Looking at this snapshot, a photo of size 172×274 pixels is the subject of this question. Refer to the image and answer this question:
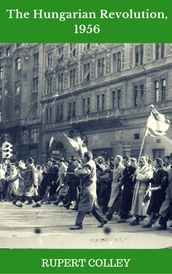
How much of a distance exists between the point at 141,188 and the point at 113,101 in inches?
1140

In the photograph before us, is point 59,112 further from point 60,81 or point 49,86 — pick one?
point 49,86

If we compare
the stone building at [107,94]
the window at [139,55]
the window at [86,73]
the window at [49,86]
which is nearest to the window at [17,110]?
the stone building at [107,94]

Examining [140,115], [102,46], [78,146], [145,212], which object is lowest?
[145,212]

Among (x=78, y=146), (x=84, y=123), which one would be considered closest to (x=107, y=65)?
(x=84, y=123)

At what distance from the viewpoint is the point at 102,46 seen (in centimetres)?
4506

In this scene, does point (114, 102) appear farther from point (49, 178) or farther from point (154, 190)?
point (154, 190)

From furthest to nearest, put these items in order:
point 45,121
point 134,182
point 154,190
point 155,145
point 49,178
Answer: point 45,121 → point 155,145 → point 49,178 → point 134,182 → point 154,190

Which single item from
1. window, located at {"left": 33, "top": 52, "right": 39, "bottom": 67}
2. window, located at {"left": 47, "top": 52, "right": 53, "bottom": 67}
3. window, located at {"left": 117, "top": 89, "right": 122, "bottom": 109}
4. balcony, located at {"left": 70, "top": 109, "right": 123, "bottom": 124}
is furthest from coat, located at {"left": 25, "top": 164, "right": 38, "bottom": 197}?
window, located at {"left": 33, "top": 52, "right": 39, "bottom": 67}

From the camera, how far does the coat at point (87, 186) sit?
42.5 ft

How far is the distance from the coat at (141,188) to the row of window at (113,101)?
75.7 feet

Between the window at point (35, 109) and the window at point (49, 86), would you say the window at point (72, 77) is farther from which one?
the window at point (35, 109)

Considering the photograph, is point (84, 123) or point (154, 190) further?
point (84, 123)

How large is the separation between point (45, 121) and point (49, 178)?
107 ft

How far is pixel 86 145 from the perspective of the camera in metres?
45.8
